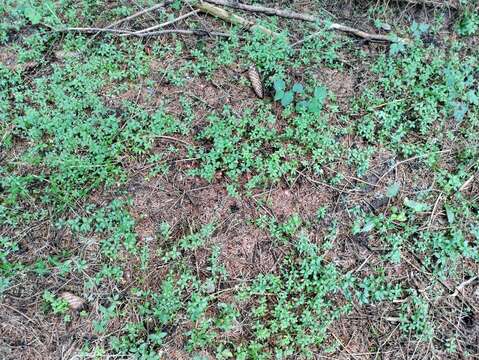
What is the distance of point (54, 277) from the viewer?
9.30 ft

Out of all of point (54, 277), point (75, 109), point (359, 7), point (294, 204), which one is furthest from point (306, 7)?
point (54, 277)

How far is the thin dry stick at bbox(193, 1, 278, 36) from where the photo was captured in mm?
3570

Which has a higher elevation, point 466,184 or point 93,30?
point 93,30

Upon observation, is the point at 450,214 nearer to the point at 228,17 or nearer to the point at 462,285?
the point at 462,285

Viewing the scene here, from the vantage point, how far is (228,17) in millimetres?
3637

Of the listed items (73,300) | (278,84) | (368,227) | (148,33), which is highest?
(148,33)

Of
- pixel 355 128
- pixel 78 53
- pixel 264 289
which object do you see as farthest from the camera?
pixel 78 53

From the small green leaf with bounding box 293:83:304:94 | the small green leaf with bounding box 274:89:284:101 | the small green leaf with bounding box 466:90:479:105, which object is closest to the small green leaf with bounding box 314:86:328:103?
the small green leaf with bounding box 293:83:304:94

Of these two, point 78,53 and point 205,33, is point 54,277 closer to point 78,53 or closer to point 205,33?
point 78,53

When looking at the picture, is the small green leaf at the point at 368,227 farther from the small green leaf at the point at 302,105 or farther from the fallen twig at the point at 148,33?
the fallen twig at the point at 148,33

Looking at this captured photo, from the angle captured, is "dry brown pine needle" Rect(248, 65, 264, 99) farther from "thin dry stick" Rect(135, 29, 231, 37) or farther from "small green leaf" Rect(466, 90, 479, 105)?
"small green leaf" Rect(466, 90, 479, 105)

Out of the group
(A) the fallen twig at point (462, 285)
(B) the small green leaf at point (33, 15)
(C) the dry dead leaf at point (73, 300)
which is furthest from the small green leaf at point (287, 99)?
(B) the small green leaf at point (33, 15)

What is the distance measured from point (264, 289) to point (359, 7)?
2.59m

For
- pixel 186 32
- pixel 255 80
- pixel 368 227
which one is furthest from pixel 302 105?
pixel 186 32
